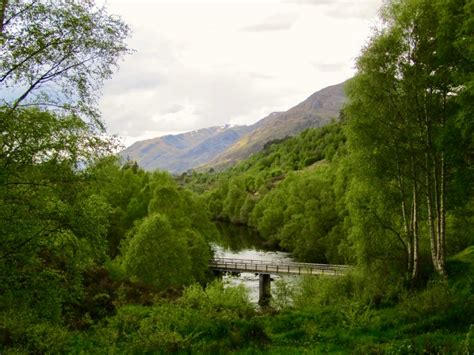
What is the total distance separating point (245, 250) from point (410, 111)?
59.0 meters

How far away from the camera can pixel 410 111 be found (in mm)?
22016

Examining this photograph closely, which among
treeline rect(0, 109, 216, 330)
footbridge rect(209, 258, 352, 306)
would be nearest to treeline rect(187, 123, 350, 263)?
footbridge rect(209, 258, 352, 306)

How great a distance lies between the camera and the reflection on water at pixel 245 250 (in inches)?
2231

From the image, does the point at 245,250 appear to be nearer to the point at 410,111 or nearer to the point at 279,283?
the point at 279,283

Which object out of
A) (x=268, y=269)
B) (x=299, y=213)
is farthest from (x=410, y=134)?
(x=299, y=213)

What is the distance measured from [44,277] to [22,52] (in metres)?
6.05

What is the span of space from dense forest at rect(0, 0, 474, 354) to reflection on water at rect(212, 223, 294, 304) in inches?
805

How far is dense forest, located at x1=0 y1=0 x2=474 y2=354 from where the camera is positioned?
12.0 metres

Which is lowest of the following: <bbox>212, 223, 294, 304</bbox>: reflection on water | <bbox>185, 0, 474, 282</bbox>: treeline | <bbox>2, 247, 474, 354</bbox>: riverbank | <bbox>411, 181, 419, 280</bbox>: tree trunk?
<bbox>212, 223, 294, 304</bbox>: reflection on water

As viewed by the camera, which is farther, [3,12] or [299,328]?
[299,328]

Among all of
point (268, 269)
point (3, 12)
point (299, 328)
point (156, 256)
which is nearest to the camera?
point (3, 12)

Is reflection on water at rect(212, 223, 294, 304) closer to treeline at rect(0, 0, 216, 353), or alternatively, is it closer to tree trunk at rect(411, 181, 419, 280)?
tree trunk at rect(411, 181, 419, 280)

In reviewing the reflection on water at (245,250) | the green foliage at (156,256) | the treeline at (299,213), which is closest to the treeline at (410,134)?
the green foliage at (156,256)

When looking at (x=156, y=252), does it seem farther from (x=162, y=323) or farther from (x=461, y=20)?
(x=461, y=20)
